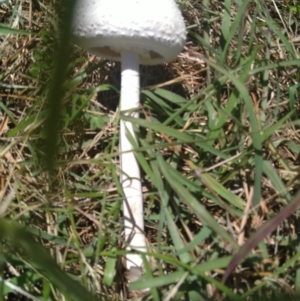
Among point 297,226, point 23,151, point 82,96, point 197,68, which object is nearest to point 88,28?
point 82,96

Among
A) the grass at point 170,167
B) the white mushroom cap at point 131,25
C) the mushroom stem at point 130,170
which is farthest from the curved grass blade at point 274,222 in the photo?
the white mushroom cap at point 131,25

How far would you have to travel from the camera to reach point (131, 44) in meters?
1.36

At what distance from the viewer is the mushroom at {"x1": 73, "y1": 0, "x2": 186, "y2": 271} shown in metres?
1.30

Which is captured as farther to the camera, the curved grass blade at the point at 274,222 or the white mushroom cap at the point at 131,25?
the white mushroom cap at the point at 131,25

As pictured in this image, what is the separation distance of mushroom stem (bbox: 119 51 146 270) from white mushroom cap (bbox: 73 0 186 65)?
8cm

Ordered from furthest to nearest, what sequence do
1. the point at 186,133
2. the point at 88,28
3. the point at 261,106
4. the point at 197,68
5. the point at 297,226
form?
the point at 197,68, the point at 261,106, the point at 186,133, the point at 297,226, the point at 88,28

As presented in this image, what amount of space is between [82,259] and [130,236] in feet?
0.43

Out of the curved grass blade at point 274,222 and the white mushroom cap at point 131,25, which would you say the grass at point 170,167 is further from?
the curved grass blade at point 274,222

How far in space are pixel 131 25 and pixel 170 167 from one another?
37cm

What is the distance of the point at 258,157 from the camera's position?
54.2 inches

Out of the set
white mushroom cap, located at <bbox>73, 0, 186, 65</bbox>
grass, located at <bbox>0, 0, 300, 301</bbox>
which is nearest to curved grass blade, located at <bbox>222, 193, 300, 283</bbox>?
grass, located at <bbox>0, 0, 300, 301</bbox>

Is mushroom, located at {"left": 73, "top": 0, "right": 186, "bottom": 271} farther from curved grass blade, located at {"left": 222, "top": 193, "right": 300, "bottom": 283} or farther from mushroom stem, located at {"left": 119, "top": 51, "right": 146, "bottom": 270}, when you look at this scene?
curved grass blade, located at {"left": 222, "top": 193, "right": 300, "bottom": 283}

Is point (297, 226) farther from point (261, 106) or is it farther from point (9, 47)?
point (9, 47)

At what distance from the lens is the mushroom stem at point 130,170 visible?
4.48ft
